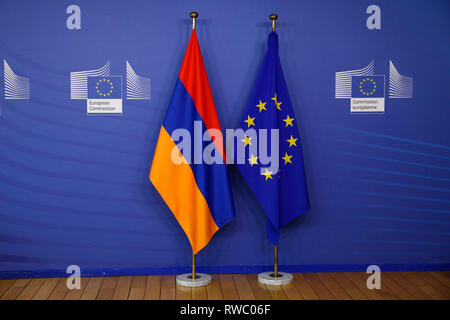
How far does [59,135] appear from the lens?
3416mm

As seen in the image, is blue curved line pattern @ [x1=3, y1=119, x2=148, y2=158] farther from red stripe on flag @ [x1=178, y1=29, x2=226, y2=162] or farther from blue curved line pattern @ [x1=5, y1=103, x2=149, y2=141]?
red stripe on flag @ [x1=178, y1=29, x2=226, y2=162]

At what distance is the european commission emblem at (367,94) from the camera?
3.57m

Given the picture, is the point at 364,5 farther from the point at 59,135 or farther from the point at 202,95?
the point at 59,135

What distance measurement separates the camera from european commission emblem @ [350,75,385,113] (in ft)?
11.7

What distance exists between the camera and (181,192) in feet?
10.8

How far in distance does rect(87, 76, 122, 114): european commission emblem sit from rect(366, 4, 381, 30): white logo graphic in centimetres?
177

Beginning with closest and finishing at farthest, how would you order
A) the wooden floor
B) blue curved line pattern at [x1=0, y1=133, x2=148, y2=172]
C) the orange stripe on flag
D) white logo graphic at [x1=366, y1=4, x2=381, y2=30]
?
1. the wooden floor
2. the orange stripe on flag
3. blue curved line pattern at [x1=0, y1=133, x2=148, y2=172]
4. white logo graphic at [x1=366, y1=4, x2=381, y2=30]

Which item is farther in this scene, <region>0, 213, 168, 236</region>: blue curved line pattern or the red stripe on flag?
<region>0, 213, 168, 236</region>: blue curved line pattern

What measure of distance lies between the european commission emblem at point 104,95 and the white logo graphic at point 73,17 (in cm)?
36

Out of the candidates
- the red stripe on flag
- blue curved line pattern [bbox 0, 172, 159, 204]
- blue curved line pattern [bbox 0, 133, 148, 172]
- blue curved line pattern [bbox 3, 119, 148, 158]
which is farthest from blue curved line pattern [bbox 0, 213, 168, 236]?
the red stripe on flag

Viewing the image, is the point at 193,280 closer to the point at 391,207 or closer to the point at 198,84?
the point at 198,84

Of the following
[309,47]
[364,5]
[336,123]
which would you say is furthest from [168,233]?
[364,5]

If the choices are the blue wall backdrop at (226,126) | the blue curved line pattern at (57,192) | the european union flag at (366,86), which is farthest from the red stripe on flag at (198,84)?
the european union flag at (366,86)

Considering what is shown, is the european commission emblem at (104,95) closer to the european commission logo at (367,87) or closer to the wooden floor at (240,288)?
the wooden floor at (240,288)
